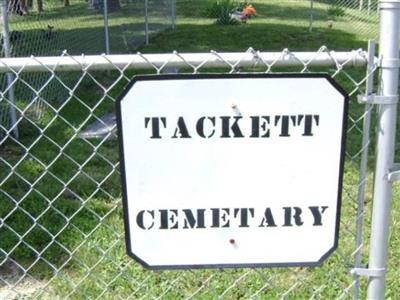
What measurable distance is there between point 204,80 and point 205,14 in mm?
15806

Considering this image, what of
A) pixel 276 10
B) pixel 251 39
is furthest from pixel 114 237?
pixel 276 10

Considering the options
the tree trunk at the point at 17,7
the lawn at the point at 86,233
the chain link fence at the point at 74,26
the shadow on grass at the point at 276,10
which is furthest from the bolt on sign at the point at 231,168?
the shadow on grass at the point at 276,10

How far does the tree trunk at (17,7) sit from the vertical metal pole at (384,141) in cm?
491

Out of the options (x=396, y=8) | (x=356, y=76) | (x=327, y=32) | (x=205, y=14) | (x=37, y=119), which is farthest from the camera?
(x=205, y=14)

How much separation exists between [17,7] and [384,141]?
5211 mm

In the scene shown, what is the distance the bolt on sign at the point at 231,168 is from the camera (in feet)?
5.82

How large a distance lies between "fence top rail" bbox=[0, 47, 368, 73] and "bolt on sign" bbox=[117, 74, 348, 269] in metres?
0.09

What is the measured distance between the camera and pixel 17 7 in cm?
622

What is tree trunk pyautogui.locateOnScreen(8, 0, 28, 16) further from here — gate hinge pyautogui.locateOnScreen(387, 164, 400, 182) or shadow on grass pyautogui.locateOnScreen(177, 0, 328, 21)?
shadow on grass pyautogui.locateOnScreen(177, 0, 328, 21)

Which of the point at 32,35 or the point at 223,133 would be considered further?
the point at 32,35

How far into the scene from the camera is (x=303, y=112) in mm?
1786

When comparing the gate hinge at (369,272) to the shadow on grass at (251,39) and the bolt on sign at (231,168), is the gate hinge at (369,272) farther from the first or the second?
the shadow on grass at (251,39)

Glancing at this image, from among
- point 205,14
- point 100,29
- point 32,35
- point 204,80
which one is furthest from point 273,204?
point 205,14

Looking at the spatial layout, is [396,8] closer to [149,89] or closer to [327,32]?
[149,89]
